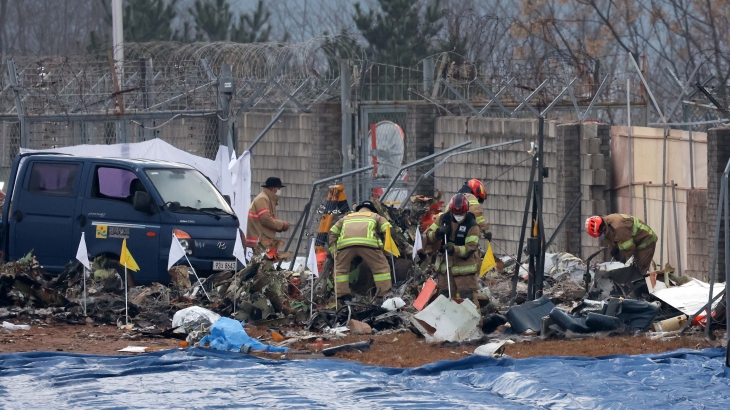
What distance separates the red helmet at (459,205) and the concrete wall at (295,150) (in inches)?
277

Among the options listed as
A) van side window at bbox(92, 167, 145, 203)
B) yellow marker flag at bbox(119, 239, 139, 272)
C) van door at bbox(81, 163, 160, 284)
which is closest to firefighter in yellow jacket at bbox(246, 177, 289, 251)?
van side window at bbox(92, 167, 145, 203)

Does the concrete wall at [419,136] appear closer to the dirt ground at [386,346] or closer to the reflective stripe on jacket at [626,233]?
the reflective stripe on jacket at [626,233]

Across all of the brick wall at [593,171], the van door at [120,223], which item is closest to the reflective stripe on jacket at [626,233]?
the brick wall at [593,171]

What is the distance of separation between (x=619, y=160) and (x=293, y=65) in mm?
4883

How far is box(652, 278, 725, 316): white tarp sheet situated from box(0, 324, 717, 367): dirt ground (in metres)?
0.69

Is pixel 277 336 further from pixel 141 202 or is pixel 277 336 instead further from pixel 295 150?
pixel 295 150

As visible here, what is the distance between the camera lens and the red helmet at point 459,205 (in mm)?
12141

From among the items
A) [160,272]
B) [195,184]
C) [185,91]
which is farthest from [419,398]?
[185,91]

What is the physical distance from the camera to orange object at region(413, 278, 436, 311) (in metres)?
12.4

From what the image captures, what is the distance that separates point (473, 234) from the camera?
483 inches

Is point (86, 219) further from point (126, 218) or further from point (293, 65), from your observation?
point (293, 65)

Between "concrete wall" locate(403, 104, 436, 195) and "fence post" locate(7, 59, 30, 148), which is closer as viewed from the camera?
"fence post" locate(7, 59, 30, 148)

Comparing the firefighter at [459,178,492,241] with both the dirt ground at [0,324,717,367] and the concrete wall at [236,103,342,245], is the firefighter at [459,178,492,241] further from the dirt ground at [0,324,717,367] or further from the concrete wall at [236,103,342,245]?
the concrete wall at [236,103,342,245]

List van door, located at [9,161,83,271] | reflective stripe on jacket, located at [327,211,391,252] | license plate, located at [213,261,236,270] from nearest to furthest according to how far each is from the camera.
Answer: reflective stripe on jacket, located at [327,211,391,252] < license plate, located at [213,261,236,270] < van door, located at [9,161,83,271]
